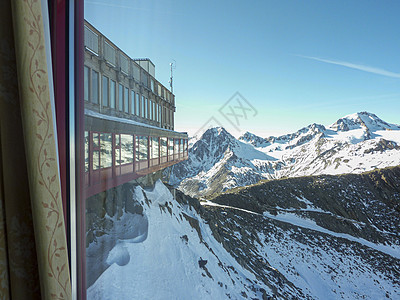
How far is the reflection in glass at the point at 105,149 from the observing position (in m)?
1.38

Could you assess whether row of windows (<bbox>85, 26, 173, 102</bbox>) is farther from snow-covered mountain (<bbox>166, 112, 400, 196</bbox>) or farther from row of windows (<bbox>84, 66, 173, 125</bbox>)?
snow-covered mountain (<bbox>166, 112, 400, 196</bbox>)

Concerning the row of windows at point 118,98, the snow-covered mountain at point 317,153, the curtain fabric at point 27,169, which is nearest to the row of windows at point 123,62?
the row of windows at point 118,98

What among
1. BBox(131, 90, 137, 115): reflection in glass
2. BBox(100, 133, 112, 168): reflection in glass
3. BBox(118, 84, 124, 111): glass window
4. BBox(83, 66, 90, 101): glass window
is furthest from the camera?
BBox(131, 90, 137, 115): reflection in glass

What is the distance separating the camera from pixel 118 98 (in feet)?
5.05

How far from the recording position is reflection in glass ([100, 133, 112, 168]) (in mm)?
1385

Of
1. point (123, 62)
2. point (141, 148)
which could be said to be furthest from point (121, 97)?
point (141, 148)

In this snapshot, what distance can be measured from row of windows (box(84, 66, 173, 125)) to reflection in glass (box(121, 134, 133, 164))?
0.20 metres

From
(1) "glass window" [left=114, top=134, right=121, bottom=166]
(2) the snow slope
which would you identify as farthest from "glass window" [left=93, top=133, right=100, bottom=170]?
(2) the snow slope

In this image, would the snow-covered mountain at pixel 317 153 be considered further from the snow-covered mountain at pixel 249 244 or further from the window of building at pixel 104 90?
the window of building at pixel 104 90

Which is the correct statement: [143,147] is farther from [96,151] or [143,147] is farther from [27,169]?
[27,169]

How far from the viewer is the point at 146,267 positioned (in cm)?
223

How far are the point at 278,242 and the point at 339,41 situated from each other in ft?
20.7

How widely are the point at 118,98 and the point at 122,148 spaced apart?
391 mm

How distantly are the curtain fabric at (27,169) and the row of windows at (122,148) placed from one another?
656 millimetres
